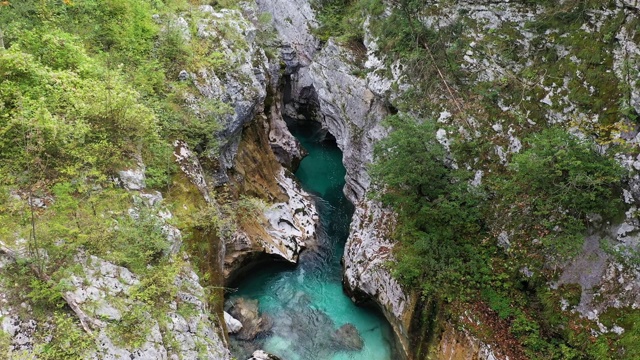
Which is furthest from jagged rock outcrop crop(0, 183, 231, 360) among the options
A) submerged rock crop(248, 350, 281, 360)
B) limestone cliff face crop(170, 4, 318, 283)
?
limestone cliff face crop(170, 4, 318, 283)

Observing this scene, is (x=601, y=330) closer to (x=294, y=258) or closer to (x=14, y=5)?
(x=294, y=258)

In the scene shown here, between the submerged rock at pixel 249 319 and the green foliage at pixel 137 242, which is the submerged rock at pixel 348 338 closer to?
the submerged rock at pixel 249 319

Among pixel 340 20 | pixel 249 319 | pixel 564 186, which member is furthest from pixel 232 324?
pixel 340 20

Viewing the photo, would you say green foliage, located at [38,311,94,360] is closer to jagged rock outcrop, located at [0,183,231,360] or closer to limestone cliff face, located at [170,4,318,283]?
jagged rock outcrop, located at [0,183,231,360]

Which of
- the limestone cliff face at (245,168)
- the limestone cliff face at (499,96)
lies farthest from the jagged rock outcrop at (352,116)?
the limestone cliff face at (245,168)

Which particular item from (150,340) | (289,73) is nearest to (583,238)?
(150,340)

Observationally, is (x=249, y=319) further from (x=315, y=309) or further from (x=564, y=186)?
(x=564, y=186)

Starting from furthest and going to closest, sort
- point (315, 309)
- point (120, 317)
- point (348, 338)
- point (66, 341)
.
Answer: point (315, 309) < point (348, 338) < point (120, 317) < point (66, 341)
